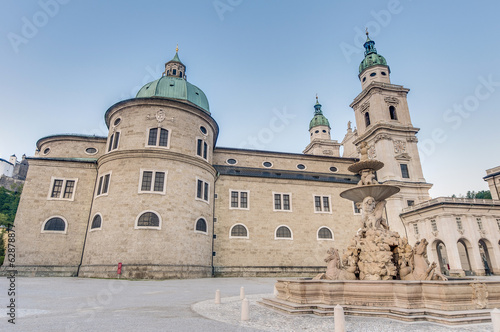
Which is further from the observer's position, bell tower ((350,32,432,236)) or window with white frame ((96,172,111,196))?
bell tower ((350,32,432,236))

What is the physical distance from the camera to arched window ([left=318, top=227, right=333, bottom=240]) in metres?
31.0

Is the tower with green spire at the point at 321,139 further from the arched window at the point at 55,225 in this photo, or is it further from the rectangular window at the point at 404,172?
the arched window at the point at 55,225

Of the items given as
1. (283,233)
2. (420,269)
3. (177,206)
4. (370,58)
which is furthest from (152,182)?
(370,58)

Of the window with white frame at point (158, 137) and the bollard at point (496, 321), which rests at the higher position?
the window with white frame at point (158, 137)

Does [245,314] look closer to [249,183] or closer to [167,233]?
[167,233]

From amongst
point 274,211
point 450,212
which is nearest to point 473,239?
point 450,212

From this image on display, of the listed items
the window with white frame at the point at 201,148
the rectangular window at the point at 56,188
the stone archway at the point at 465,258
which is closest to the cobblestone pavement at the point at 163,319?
the window with white frame at the point at 201,148

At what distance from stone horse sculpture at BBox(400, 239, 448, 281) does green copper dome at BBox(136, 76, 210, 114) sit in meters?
26.6

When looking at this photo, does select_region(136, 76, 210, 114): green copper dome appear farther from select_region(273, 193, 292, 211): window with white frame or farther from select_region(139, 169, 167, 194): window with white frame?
select_region(273, 193, 292, 211): window with white frame

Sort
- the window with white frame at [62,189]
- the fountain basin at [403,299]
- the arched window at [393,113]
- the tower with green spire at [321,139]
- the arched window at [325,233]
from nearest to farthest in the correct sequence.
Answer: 1. the fountain basin at [403,299]
2. the window with white frame at [62,189]
3. the arched window at [325,233]
4. the arched window at [393,113]
5. the tower with green spire at [321,139]

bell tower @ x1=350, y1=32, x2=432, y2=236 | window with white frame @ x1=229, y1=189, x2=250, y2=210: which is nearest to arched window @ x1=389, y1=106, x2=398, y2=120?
bell tower @ x1=350, y1=32, x2=432, y2=236

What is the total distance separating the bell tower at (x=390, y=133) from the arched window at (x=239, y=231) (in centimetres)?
2123

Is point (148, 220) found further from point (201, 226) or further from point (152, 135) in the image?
point (152, 135)

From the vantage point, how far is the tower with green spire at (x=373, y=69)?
4638cm
